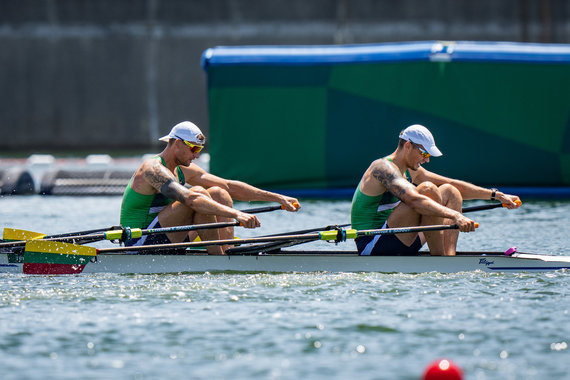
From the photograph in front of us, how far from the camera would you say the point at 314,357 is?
23.3 ft

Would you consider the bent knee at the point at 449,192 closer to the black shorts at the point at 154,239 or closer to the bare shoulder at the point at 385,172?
the bare shoulder at the point at 385,172

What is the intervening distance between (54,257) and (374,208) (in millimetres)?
3295

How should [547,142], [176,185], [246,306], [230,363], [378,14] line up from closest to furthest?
[230,363], [246,306], [176,185], [547,142], [378,14]

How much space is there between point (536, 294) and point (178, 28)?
79.5 feet

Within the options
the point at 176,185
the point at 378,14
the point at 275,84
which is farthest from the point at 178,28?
the point at 176,185

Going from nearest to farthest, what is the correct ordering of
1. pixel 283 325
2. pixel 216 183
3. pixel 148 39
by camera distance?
pixel 283 325 < pixel 216 183 < pixel 148 39

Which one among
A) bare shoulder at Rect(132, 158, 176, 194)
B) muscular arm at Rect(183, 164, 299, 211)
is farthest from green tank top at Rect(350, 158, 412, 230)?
bare shoulder at Rect(132, 158, 176, 194)

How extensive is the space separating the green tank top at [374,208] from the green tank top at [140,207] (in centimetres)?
204

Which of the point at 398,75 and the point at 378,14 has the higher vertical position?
the point at 378,14

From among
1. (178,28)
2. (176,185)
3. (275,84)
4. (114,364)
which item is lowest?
(114,364)

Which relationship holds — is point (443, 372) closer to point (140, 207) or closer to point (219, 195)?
point (219, 195)

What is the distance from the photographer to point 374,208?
10133mm

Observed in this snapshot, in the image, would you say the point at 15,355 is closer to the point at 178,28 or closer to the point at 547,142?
the point at 547,142

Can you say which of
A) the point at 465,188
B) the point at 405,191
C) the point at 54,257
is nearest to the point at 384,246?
the point at 405,191
